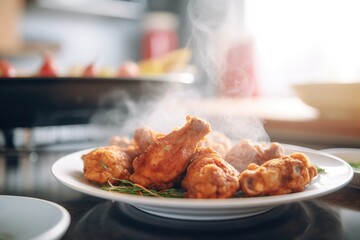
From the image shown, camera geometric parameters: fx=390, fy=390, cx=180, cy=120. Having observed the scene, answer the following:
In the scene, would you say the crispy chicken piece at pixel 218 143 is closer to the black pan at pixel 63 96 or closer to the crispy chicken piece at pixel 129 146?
the crispy chicken piece at pixel 129 146

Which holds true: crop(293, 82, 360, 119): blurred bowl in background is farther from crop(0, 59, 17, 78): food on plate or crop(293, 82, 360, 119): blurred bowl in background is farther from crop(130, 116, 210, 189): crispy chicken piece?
crop(0, 59, 17, 78): food on plate

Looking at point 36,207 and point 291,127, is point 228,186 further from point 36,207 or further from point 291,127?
point 291,127

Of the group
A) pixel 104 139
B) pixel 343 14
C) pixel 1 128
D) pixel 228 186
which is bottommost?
pixel 104 139

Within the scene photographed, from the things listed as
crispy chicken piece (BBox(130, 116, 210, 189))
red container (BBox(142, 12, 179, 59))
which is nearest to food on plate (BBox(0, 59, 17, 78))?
crispy chicken piece (BBox(130, 116, 210, 189))

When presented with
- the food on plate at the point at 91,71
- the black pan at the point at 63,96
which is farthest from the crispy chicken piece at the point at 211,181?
Answer: the food on plate at the point at 91,71

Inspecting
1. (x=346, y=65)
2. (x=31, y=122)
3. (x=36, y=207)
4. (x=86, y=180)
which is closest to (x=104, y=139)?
(x=31, y=122)

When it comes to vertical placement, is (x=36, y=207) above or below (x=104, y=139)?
above
